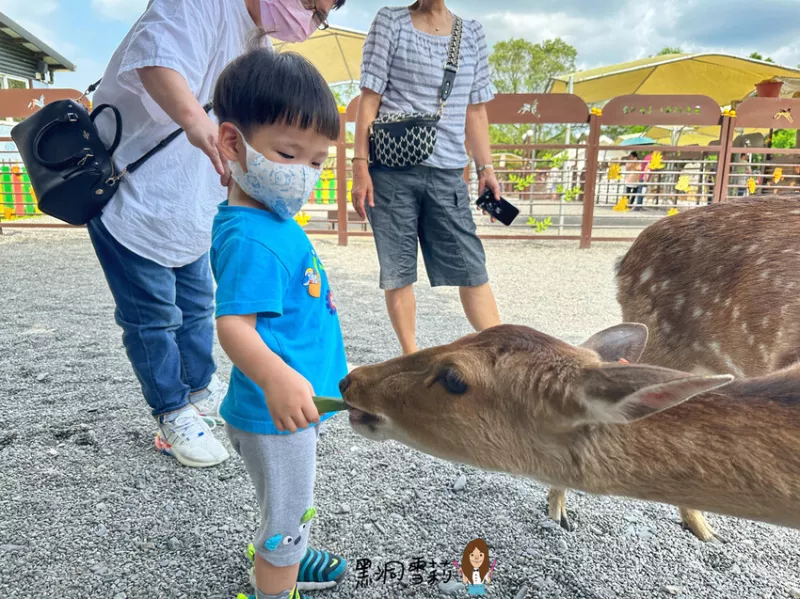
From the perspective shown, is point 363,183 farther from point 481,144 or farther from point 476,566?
point 476,566

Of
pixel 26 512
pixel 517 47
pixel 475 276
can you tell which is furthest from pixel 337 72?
pixel 517 47

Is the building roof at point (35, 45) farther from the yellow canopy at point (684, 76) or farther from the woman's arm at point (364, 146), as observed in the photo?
the woman's arm at point (364, 146)

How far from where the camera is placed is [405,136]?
10.3 ft

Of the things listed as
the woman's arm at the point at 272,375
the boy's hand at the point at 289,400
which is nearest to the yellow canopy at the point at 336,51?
the woman's arm at the point at 272,375

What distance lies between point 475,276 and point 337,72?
599 inches

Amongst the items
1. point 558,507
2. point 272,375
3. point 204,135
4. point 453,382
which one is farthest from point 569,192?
point 272,375

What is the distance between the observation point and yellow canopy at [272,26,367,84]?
1497 cm

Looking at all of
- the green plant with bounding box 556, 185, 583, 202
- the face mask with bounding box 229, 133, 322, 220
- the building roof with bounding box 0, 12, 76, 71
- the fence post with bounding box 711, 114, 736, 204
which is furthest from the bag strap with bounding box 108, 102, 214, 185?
the building roof with bounding box 0, 12, 76, 71

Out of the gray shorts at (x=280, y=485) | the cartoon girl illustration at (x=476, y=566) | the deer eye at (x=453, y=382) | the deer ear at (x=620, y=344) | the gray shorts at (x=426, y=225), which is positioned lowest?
the cartoon girl illustration at (x=476, y=566)

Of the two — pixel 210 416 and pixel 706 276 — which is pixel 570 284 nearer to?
pixel 706 276

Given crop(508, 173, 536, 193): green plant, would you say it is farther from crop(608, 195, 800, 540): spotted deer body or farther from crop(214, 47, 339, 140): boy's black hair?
crop(214, 47, 339, 140): boy's black hair

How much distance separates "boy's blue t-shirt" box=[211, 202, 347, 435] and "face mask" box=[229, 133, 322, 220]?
45 mm

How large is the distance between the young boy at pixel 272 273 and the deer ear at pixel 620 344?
85 centimetres

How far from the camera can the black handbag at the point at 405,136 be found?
3.12 metres
